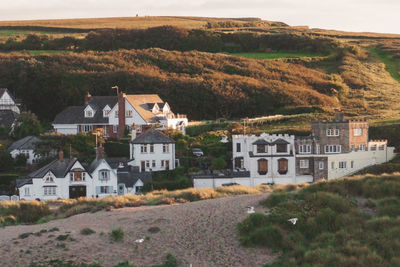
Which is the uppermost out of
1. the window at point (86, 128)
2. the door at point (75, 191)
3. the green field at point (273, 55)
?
the green field at point (273, 55)

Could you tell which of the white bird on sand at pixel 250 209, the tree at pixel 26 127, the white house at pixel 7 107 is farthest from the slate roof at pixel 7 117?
the white bird on sand at pixel 250 209

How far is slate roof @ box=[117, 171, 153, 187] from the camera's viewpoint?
149ft

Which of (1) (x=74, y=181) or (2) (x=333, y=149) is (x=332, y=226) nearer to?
(1) (x=74, y=181)

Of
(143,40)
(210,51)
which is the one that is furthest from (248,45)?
(143,40)

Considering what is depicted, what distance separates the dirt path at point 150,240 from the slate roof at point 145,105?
3188 centimetres

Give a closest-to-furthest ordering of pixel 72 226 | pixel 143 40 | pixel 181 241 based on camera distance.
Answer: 1. pixel 181 241
2. pixel 72 226
3. pixel 143 40

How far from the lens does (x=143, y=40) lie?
4067 inches

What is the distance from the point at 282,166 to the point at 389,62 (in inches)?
2394

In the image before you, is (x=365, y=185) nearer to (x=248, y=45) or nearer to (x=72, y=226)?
(x=72, y=226)

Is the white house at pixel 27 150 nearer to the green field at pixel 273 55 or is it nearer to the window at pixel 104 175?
the window at pixel 104 175

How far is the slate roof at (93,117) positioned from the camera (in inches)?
2375

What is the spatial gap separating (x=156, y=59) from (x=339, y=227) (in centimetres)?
6528

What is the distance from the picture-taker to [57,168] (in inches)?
1816

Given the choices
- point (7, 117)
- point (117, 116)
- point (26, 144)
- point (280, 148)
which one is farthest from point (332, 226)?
point (7, 117)
